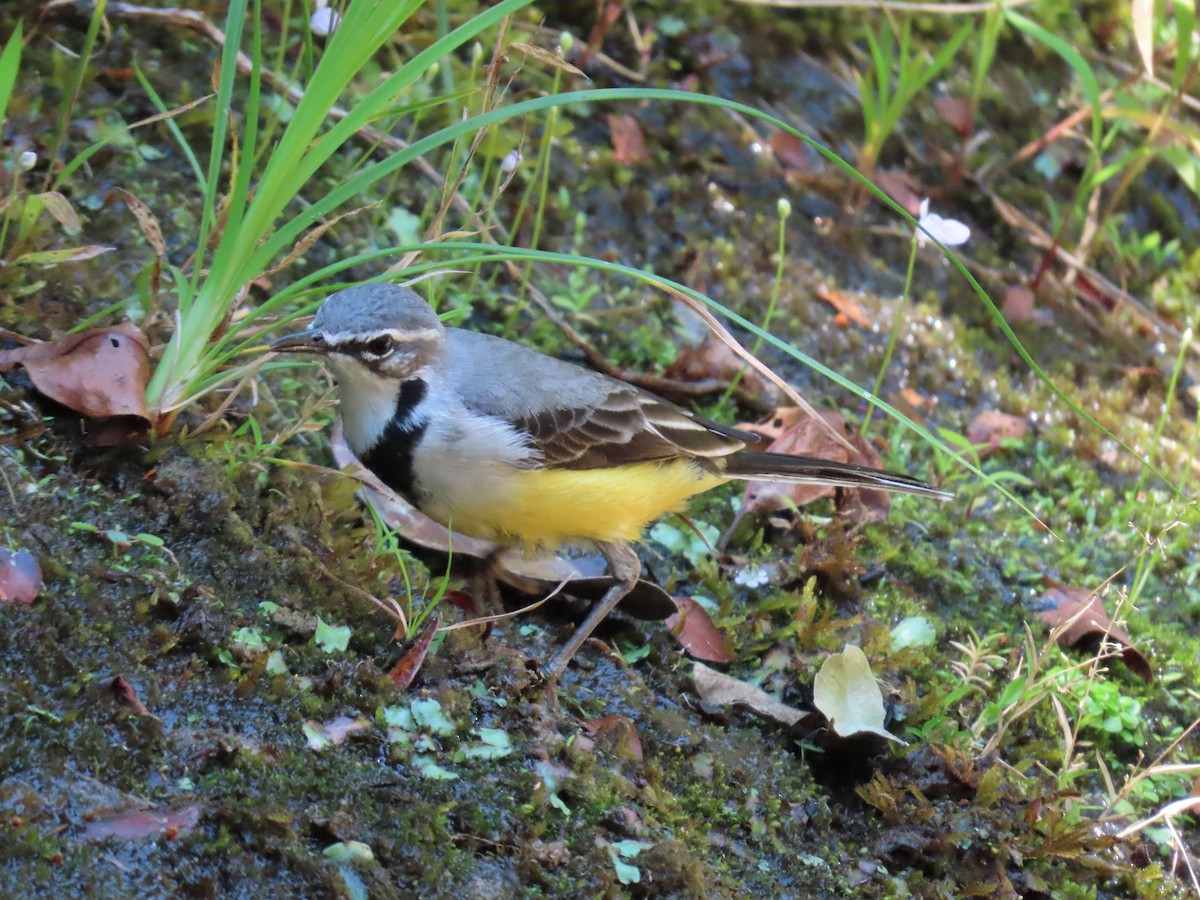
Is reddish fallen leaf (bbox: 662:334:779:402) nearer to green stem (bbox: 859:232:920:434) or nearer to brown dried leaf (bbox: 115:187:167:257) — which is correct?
green stem (bbox: 859:232:920:434)

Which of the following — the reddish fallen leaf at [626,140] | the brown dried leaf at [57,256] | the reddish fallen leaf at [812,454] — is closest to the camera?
the brown dried leaf at [57,256]

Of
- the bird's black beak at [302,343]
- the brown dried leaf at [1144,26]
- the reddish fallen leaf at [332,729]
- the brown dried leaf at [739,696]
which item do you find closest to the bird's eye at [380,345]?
the bird's black beak at [302,343]

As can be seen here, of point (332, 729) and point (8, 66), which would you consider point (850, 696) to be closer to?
point (332, 729)

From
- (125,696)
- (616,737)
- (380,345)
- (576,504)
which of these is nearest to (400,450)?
(380,345)

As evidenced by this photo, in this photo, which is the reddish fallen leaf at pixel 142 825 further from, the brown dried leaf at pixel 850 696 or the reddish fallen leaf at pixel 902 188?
the reddish fallen leaf at pixel 902 188

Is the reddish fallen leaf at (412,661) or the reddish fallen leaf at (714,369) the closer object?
the reddish fallen leaf at (412,661)

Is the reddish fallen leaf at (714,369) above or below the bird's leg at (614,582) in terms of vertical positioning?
above

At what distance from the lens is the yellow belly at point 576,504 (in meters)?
4.65

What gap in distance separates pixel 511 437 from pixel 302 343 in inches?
34.2

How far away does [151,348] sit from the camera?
14.8 ft

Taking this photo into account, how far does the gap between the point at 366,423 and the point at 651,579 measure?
1575 millimetres

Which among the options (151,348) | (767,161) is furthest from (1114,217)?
(151,348)

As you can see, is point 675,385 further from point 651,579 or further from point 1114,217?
point 1114,217

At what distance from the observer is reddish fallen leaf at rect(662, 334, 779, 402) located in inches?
258
